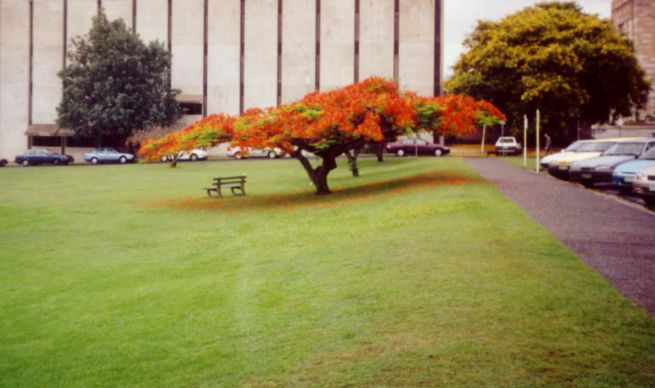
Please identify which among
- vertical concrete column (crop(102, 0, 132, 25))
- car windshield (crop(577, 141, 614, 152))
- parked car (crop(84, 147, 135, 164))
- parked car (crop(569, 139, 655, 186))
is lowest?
parked car (crop(569, 139, 655, 186))

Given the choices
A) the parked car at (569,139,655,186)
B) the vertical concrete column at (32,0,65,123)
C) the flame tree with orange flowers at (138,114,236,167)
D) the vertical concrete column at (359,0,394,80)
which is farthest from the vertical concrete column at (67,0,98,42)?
the parked car at (569,139,655,186)

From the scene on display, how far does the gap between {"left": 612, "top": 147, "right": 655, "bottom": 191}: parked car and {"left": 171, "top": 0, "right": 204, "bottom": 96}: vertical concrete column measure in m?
46.4

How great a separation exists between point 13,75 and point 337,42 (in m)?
29.6

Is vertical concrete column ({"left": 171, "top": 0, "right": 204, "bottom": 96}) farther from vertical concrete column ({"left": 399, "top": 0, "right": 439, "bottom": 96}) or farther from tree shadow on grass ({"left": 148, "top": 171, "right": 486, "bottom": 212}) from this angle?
tree shadow on grass ({"left": 148, "top": 171, "right": 486, "bottom": 212})

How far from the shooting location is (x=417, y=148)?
4991 centimetres

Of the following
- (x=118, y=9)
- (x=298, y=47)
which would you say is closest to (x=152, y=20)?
(x=118, y=9)

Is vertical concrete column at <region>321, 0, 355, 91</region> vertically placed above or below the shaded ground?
above

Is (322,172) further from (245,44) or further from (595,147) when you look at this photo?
(245,44)

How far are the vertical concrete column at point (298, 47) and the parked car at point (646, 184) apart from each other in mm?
44456

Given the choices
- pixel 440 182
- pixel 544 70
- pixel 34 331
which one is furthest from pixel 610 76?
pixel 34 331

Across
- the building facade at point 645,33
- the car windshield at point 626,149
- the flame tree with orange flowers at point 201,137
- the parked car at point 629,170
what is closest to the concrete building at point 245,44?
the building facade at point 645,33

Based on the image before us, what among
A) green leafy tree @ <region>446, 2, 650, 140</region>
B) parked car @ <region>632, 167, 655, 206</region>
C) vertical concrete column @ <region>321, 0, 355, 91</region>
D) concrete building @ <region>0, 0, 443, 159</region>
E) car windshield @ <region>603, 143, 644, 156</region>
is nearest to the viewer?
parked car @ <region>632, 167, 655, 206</region>

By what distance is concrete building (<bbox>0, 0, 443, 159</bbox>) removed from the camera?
59.0 metres

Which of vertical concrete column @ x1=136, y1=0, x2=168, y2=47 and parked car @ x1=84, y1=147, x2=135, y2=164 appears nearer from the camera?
parked car @ x1=84, y1=147, x2=135, y2=164
